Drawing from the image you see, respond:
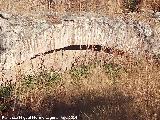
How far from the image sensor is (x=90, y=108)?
5.23 metres

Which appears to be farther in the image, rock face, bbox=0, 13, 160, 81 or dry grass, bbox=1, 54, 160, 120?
rock face, bbox=0, 13, 160, 81

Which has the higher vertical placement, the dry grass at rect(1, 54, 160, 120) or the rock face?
the rock face

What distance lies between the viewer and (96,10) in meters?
7.86

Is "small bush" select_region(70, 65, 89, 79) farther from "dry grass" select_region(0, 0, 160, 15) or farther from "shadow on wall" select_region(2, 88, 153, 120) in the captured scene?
"dry grass" select_region(0, 0, 160, 15)

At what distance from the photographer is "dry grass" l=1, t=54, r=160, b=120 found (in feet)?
16.1

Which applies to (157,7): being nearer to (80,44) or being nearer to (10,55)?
(80,44)

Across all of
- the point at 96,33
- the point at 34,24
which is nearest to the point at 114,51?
the point at 96,33

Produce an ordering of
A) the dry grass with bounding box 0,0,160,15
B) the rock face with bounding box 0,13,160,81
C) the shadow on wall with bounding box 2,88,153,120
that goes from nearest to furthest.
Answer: the shadow on wall with bounding box 2,88,153,120 < the rock face with bounding box 0,13,160,81 < the dry grass with bounding box 0,0,160,15

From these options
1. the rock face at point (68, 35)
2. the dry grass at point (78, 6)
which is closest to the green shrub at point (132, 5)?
the dry grass at point (78, 6)

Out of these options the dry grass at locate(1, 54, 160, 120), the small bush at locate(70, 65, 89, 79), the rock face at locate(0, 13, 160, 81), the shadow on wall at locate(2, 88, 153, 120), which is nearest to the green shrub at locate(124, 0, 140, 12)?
the rock face at locate(0, 13, 160, 81)

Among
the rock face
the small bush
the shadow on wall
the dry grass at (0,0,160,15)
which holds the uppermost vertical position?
the dry grass at (0,0,160,15)

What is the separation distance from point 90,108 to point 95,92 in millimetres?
558

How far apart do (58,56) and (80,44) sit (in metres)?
0.49

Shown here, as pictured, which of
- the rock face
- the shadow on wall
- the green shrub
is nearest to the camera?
the shadow on wall
